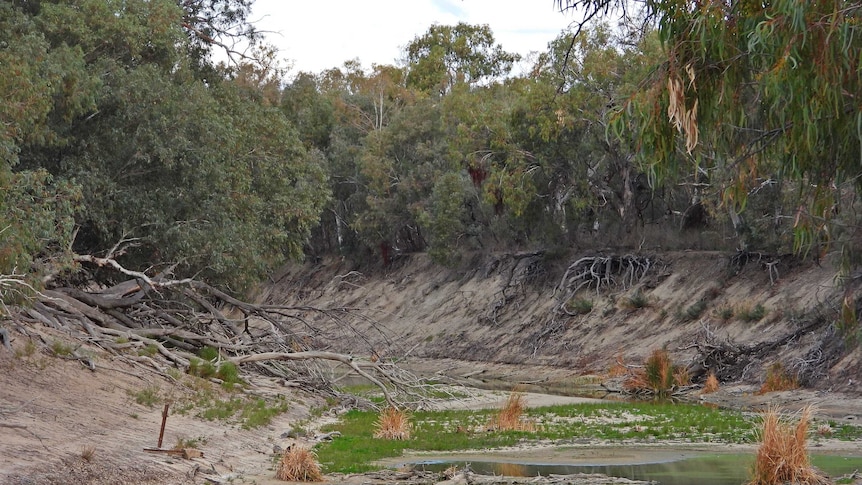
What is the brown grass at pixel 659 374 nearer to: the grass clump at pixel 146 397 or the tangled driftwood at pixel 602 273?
the tangled driftwood at pixel 602 273

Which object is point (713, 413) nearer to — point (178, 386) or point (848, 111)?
point (178, 386)

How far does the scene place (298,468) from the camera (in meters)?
13.6

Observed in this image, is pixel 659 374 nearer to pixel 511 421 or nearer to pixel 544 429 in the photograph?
pixel 544 429

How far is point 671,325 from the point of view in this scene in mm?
38000

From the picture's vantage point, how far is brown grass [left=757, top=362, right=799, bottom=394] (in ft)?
92.4

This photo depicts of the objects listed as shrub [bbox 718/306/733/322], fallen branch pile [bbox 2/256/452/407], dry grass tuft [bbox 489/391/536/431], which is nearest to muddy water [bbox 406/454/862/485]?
dry grass tuft [bbox 489/391/536/431]

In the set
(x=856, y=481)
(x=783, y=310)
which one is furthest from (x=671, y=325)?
(x=856, y=481)

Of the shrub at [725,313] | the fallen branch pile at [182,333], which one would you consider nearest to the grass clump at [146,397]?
the fallen branch pile at [182,333]

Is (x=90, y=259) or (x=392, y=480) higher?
(x=90, y=259)

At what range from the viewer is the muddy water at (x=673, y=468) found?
14328 mm

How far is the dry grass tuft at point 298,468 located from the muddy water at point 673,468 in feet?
7.30

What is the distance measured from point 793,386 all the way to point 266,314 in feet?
44.3

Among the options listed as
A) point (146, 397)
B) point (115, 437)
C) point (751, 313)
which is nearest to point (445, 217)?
point (751, 313)

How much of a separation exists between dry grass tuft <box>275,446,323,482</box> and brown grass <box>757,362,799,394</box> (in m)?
17.6
